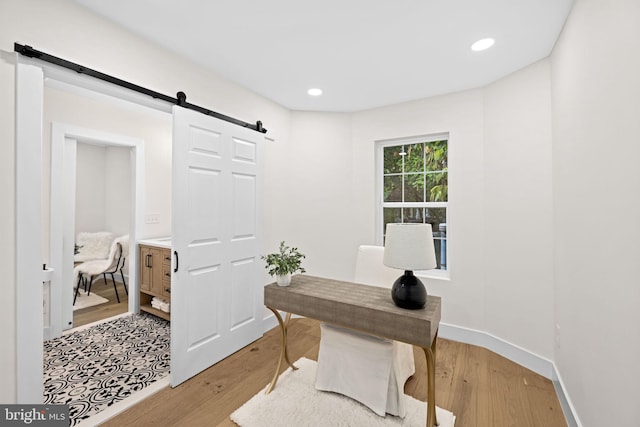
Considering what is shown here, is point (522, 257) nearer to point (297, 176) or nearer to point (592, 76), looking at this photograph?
point (592, 76)

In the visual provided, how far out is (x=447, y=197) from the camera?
3.15 meters

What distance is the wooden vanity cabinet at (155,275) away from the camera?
3301mm

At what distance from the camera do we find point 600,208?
141 centimetres

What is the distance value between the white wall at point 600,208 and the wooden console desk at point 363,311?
2.46ft

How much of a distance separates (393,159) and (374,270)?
165 centimetres

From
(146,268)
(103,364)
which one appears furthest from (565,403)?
(146,268)

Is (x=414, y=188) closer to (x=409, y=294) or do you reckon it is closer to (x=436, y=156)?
(x=436, y=156)

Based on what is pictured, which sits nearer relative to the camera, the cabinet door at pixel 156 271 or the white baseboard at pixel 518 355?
the white baseboard at pixel 518 355

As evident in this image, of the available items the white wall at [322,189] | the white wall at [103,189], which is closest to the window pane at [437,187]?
the white wall at [322,189]

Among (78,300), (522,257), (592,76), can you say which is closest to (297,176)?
(522,257)

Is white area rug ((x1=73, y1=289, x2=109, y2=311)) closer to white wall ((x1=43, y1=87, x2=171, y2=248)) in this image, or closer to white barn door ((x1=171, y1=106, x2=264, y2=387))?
white wall ((x1=43, y1=87, x2=171, y2=248))

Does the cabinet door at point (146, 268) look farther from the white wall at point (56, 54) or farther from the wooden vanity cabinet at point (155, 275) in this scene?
the white wall at point (56, 54)

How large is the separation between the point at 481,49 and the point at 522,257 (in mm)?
1762

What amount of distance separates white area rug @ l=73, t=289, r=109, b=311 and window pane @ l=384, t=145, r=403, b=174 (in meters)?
4.34
